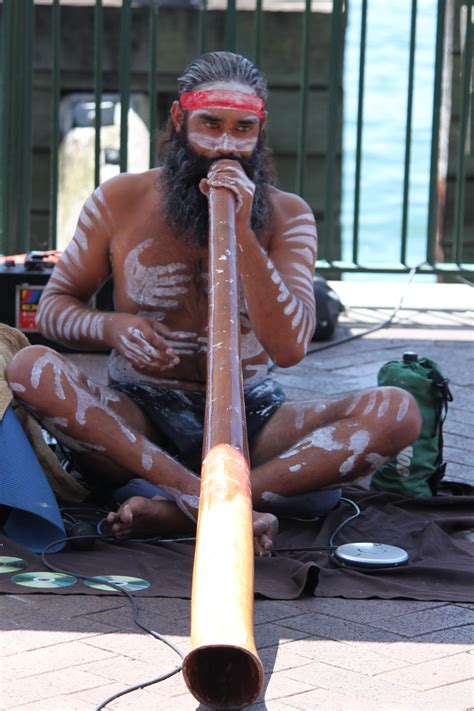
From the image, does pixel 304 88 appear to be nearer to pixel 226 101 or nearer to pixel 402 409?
pixel 226 101

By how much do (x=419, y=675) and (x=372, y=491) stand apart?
1.37 m

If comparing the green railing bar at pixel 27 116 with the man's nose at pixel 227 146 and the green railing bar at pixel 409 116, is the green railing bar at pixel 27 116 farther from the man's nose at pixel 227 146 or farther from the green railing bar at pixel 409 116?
the man's nose at pixel 227 146

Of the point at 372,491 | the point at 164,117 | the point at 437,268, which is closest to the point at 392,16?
the point at 164,117

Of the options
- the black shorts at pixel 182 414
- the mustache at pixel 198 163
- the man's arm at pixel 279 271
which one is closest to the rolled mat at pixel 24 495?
the black shorts at pixel 182 414

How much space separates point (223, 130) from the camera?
3.63 meters

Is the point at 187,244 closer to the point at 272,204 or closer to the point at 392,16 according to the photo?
the point at 272,204

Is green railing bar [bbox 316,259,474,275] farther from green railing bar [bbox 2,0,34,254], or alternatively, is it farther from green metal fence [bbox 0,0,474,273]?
green railing bar [bbox 2,0,34,254]

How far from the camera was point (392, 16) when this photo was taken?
40500mm

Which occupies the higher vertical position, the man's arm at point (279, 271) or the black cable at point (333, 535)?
the man's arm at point (279, 271)

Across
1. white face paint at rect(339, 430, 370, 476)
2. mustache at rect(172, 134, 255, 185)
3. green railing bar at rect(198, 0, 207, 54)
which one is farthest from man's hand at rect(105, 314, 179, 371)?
green railing bar at rect(198, 0, 207, 54)

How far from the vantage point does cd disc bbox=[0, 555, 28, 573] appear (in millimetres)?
3195

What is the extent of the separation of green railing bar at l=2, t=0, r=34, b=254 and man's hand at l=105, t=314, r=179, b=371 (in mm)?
2869

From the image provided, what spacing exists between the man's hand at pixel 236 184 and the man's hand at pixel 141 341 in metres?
0.37

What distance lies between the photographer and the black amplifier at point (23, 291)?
18.0 feet
